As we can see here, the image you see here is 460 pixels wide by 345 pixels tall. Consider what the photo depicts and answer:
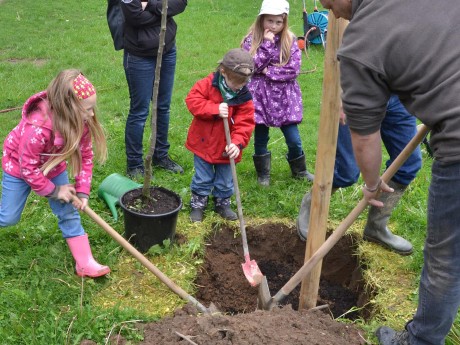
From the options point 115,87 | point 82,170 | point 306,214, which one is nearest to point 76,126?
point 82,170

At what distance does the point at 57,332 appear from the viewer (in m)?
3.29

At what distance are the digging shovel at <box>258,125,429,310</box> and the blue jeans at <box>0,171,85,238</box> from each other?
135cm

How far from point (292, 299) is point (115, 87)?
497cm

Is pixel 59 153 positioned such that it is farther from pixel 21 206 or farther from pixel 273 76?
pixel 273 76

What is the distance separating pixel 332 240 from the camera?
3215 mm

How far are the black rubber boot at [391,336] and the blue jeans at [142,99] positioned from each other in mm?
2823

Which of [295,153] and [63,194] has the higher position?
[63,194]

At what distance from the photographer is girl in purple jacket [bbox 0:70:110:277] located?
11.4 feet

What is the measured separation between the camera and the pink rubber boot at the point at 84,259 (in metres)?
3.89

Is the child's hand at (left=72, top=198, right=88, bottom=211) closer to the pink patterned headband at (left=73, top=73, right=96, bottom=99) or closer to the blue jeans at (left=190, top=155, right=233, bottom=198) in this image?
the pink patterned headband at (left=73, top=73, right=96, bottom=99)

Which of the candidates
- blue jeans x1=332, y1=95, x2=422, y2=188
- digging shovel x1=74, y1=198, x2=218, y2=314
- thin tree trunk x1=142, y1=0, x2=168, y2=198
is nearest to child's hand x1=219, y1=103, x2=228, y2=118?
thin tree trunk x1=142, y1=0, x2=168, y2=198

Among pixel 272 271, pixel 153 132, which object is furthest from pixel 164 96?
pixel 272 271

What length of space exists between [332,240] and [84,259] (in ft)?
5.66

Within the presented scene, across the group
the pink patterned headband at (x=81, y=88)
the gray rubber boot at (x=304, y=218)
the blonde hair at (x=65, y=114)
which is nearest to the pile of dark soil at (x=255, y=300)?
the gray rubber boot at (x=304, y=218)
